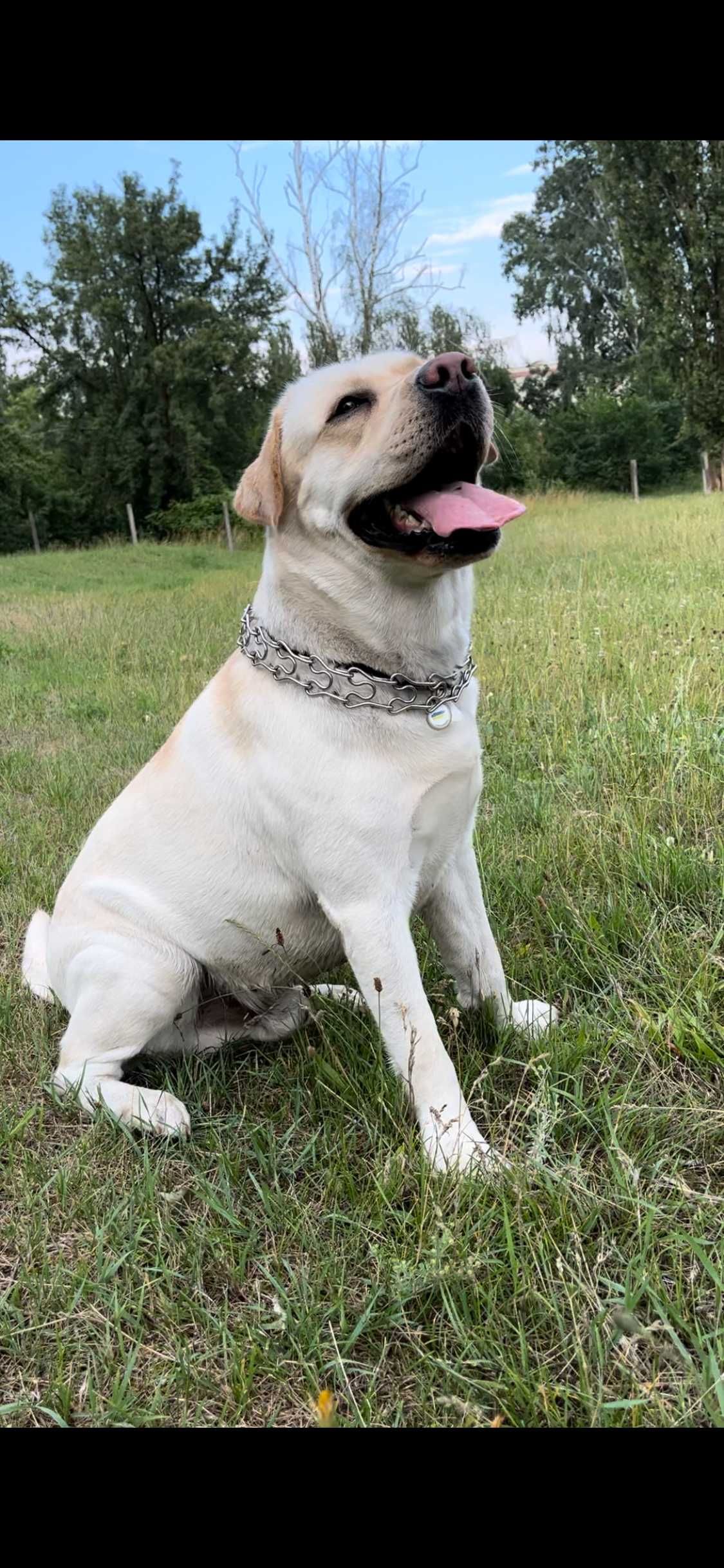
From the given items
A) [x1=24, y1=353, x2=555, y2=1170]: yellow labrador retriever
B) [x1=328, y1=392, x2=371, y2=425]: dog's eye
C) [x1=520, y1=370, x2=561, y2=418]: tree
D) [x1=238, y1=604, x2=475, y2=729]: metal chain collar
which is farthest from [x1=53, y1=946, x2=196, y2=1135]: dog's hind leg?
[x1=520, y1=370, x2=561, y2=418]: tree

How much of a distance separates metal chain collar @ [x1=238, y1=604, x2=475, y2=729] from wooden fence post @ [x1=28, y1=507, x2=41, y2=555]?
2818 centimetres

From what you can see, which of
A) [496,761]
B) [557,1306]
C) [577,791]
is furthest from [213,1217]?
[496,761]

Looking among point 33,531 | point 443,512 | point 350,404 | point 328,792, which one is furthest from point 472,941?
point 33,531

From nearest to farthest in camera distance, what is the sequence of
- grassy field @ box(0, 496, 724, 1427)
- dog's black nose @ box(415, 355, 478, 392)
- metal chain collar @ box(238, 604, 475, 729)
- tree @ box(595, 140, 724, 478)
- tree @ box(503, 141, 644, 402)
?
grassy field @ box(0, 496, 724, 1427), dog's black nose @ box(415, 355, 478, 392), metal chain collar @ box(238, 604, 475, 729), tree @ box(595, 140, 724, 478), tree @ box(503, 141, 644, 402)

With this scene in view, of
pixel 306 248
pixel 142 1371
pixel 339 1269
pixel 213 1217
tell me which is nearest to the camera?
pixel 142 1371

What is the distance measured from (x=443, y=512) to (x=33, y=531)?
98.0ft

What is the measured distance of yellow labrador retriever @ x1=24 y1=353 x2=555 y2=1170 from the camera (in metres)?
1.90

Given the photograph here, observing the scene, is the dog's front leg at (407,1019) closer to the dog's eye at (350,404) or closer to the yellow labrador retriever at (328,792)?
the yellow labrador retriever at (328,792)

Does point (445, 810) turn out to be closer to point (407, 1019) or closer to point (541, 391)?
point (407, 1019)

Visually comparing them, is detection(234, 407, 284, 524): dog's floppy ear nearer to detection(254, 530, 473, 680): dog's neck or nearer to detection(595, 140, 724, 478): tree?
detection(254, 530, 473, 680): dog's neck

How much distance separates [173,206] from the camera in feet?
99.6
